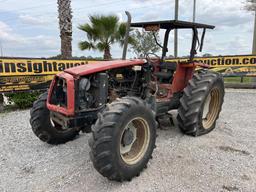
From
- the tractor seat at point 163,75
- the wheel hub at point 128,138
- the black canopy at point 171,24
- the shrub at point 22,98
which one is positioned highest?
the black canopy at point 171,24

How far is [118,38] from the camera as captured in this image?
12031mm

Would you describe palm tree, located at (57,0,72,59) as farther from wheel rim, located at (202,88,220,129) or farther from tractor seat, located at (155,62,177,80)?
wheel rim, located at (202,88,220,129)

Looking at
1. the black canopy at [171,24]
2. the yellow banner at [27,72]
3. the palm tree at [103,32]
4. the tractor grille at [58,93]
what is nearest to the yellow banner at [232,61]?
the palm tree at [103,32]

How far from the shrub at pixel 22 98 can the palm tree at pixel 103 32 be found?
4.71 m

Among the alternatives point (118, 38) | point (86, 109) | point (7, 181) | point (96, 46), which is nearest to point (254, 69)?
point (118, 38)

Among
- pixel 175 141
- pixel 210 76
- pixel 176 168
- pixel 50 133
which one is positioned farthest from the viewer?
pixel 210 76

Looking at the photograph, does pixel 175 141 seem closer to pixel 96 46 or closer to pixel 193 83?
pixel 193 83

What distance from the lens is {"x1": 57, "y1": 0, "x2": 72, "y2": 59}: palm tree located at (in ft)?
29.9

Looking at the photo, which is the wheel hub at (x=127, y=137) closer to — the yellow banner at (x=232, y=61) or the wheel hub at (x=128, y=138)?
the wheel hub at (x=128, y=138)

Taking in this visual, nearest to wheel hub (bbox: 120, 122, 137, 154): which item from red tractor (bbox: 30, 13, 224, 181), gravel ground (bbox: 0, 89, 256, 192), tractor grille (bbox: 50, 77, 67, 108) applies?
red tractor (bbox: 30, 13, 224, 181)

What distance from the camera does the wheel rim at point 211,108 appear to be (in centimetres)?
525

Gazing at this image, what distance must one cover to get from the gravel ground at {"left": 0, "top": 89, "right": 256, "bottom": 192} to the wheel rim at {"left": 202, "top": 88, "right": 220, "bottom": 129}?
9.3 inches

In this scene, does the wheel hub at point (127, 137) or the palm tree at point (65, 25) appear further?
the palm tree at point (65, 25)

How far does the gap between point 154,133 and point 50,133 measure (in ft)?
5.70
